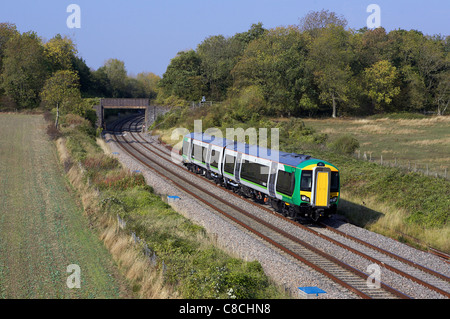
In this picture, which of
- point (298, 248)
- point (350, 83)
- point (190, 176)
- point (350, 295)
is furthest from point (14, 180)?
point (350, 83)

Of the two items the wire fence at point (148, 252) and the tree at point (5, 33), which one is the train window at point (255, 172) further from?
the tree at point (5, 33)

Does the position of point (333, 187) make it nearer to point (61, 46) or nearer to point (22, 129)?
point (22, 129)

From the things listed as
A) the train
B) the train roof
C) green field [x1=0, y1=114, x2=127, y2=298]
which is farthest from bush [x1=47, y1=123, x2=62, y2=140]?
the train

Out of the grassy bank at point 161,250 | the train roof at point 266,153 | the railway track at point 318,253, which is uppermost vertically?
the train roof at point 266,153

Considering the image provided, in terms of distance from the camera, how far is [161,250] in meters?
13.7

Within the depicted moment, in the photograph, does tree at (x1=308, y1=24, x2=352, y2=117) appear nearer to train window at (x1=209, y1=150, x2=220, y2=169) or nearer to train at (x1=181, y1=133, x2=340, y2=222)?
train window at (x1=209, y1=150, x2=220, y2=169)

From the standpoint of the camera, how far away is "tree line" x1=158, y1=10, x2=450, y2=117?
70.7 meters

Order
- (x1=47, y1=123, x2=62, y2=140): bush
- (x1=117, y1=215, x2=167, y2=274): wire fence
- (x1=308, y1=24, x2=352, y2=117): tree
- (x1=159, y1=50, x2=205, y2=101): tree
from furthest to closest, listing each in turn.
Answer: (x1=159, y1=50, x2=205, y2=101): tree → (x1=308, y1=24, x2=352, y2=117): tree → (x1=47, y1=123, x2=62, y2=140): bush → (x1=117, y1=215, x2=167, y2=274): wire fence

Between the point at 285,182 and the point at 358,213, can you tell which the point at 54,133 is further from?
the point at 358,213

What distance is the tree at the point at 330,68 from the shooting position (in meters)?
73.1

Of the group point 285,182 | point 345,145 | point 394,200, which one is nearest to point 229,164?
point 285,182

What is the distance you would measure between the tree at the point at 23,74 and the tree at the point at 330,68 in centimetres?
4430

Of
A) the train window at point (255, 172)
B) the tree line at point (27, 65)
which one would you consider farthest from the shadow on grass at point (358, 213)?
the tree line at point (27, 65)

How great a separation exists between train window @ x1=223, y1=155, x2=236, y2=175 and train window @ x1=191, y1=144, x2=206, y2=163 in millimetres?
4037
